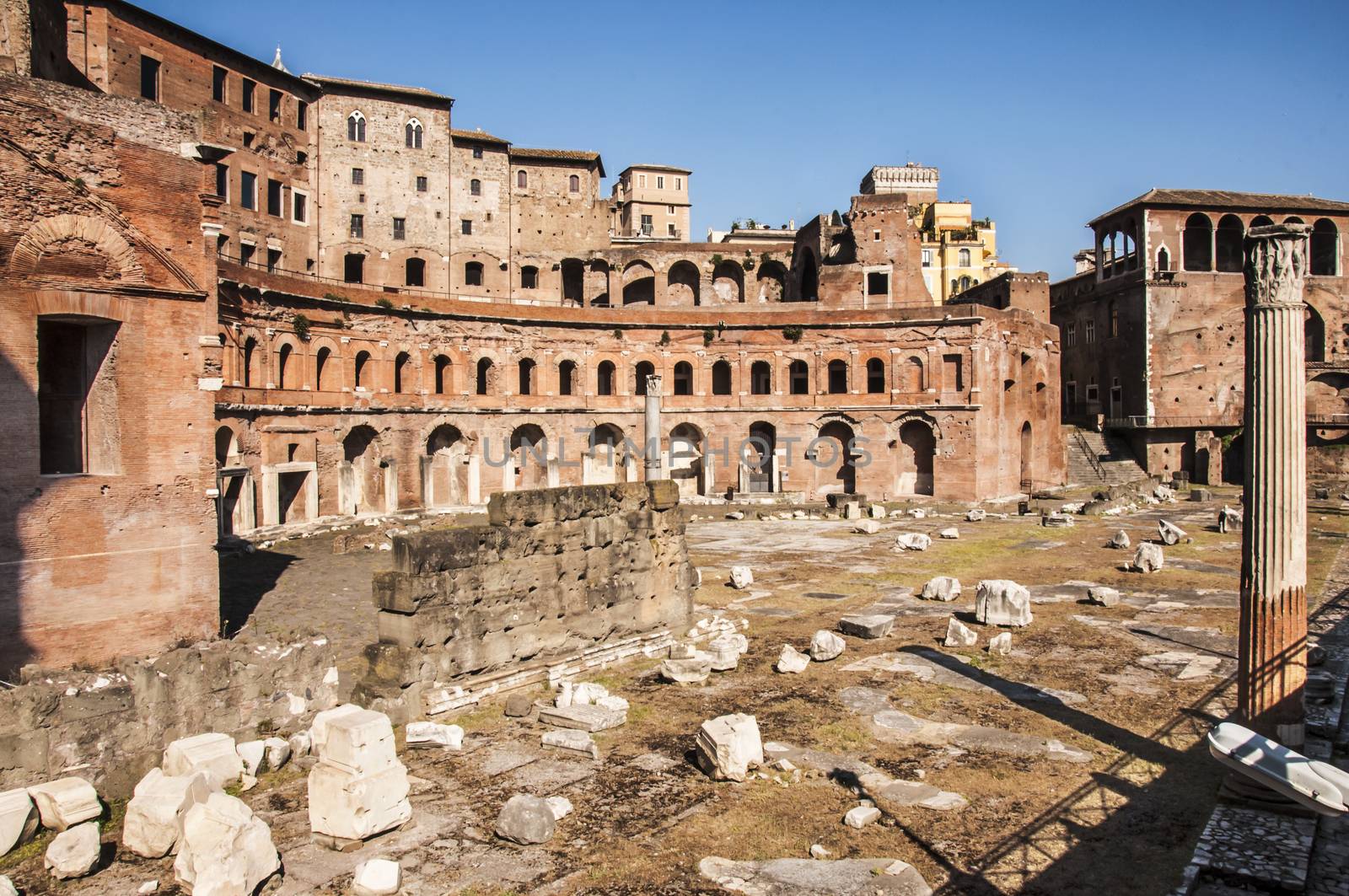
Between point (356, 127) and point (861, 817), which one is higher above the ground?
point (356, 127)

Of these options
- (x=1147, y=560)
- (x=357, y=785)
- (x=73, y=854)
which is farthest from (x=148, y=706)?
(x=1147, y=560)

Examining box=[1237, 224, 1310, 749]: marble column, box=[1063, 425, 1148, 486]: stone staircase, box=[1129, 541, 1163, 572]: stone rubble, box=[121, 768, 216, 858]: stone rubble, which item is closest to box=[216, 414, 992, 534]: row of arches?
box=[1063, 425, 1148, 486]: stone staircase

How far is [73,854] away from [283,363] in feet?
74.7

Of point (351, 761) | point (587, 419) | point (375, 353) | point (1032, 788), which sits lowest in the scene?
point (1032, 788)

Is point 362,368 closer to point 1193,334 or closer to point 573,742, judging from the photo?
point 573,742

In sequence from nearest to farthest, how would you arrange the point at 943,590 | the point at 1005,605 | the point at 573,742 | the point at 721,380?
the point at 573,742 < the point at 1005,605 < the point at 943,590 < the point at 721,380

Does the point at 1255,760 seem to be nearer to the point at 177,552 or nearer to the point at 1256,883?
the point at 1256,883

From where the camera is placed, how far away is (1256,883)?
624 cm

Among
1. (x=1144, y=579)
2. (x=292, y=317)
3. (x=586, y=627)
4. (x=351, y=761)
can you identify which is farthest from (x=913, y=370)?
(x=351, y=761)

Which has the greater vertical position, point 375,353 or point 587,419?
point 375,353

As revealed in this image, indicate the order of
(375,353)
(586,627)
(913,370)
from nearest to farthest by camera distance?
(586,627) → (375,353) → (913,370)

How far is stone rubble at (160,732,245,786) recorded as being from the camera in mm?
8367

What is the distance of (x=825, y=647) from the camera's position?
41.8 feet

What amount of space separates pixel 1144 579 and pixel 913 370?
728 inches
